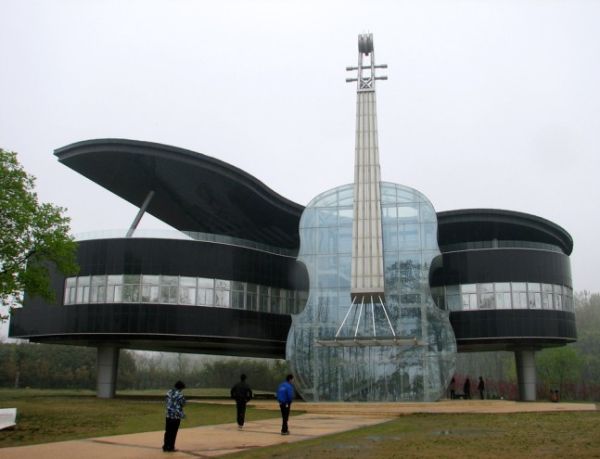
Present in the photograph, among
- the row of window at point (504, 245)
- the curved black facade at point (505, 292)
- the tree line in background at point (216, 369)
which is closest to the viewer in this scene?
the curved black facade at point (505, 292)

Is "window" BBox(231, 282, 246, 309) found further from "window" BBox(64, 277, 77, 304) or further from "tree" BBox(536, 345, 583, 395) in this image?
"tree" BBox(536, 345, 583, 395)

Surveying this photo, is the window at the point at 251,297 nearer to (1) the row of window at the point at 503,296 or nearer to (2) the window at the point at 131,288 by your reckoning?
(2) the window at the point at 131,288

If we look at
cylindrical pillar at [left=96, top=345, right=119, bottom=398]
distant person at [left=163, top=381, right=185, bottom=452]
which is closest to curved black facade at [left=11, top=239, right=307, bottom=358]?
cylindrical pillar at [left=96, top=345, right=119, bottom=398]

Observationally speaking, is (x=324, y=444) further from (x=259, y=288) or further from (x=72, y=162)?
(x=72, y=162)

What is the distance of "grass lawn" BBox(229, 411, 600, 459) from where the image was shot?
497 inches

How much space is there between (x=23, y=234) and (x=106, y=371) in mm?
18496

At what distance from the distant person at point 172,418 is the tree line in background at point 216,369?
4753 centimetres

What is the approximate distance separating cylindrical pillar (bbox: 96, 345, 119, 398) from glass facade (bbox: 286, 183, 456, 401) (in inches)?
493

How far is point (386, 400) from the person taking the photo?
35719mm

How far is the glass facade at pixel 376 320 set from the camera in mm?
35812

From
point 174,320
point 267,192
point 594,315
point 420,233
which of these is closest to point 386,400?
point 420,233

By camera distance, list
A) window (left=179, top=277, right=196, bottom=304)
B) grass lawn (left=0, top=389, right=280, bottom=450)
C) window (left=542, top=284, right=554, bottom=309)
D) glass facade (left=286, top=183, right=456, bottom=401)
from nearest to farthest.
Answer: grass lawn (left=0, top=389, right=280, bottom=450) < glass facade (left=286, top=183, right=456, bottom=401) < window (left=179, top=277, right=196, bottom=304) < window (left=542, top=284, right=554, bottom=309)

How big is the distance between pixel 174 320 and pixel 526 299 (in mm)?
23086

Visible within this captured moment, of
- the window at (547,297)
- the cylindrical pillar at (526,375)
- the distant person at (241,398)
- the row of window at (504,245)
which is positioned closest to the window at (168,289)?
→ the row of window at (504,245)
